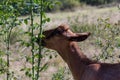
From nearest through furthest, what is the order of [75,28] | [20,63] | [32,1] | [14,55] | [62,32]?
[32,1] → [62,32] → [20,63] → [14,55] → [75,28]

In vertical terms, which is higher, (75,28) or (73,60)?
(73,60)

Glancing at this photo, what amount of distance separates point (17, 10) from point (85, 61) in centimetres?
134

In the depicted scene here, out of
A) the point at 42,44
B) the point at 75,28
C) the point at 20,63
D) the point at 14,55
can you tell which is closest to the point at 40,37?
the point at 42,44

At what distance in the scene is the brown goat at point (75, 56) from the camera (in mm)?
6830

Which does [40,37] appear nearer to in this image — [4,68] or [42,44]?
[42,44]

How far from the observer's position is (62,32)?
7.08 metres

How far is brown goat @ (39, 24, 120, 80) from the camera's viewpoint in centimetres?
683

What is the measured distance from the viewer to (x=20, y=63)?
1041 cm

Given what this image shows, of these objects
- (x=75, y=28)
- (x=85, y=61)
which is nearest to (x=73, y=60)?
(x=85, y=61)

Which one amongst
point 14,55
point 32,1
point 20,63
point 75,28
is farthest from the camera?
point 75,28

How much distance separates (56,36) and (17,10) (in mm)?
746

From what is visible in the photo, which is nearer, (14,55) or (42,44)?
(42,44)

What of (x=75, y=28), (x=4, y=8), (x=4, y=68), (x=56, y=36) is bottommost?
(x=75, y=28)

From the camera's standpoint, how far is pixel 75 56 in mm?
7211
